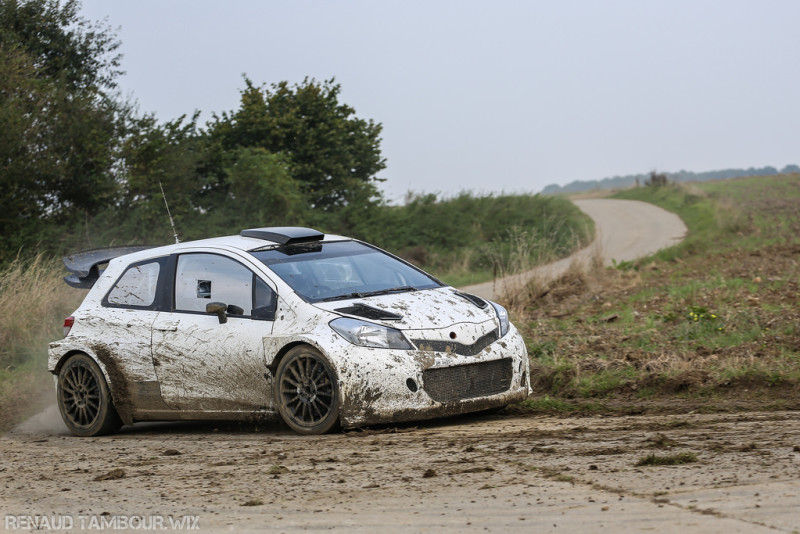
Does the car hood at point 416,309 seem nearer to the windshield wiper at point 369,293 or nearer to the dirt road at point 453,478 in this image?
the windshield wiper at point 369,293

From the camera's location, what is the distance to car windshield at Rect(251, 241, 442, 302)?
8086 mm

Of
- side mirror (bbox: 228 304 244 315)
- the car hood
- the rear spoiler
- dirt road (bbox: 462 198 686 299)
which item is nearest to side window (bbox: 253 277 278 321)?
side mirror (bbox: 228 304 244 315)

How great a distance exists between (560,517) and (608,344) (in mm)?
6806

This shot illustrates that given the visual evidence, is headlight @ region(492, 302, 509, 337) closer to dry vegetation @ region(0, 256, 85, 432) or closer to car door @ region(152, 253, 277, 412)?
car door @ region(152, 253, 277, 412)

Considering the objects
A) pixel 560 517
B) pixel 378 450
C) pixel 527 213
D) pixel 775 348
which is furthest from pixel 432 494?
pixel 527 213

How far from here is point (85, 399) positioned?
8.95 metres

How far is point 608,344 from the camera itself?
11164 mm

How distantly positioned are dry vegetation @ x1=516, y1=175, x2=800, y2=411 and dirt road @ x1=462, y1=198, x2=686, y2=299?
344 millimetres

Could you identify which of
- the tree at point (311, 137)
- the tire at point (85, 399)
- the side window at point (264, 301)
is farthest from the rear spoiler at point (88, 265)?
the tree at point (311, 137)

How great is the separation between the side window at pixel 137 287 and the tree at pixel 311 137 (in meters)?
28.1

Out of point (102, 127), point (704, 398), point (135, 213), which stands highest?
point (102, 127)

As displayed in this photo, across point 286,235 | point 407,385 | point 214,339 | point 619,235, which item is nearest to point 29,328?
point 286,235

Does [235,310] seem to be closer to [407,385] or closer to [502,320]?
[407,385]

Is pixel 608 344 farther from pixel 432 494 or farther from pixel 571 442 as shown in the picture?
pixel 432 494
